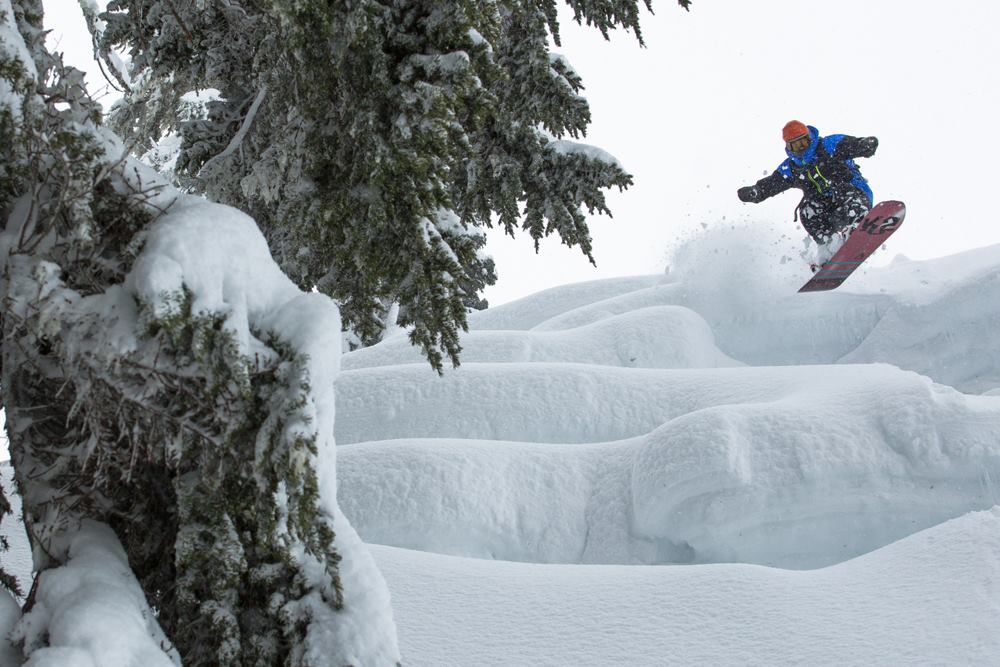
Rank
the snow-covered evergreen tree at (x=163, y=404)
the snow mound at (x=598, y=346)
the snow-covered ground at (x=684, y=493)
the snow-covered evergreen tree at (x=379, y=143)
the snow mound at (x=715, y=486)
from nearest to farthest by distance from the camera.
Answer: the snow-covered evergreen tree at (x=163, y=404) → the snow-covered evergreen tree at (x=379, y=143) → the snow-covered ground at (x=684, y=493) → the snow mound at (x=715, y=486) → the snow mound at (x=598, y=346)

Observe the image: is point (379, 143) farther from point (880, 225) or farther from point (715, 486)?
point (880, 225)

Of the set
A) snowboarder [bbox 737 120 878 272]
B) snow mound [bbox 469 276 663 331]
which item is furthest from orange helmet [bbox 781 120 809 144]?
snow mound [bbox 469 276 663 331]

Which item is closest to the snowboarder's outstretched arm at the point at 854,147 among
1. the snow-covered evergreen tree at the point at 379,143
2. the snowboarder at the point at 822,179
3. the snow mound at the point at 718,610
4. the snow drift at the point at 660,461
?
the snowboarder at the point at 822,179

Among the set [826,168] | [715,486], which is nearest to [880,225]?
[826,168]

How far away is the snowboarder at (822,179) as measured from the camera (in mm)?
12656

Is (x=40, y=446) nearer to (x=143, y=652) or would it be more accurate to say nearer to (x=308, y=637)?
(x=143, y=652)

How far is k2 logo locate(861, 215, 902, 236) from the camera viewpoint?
40.1ft

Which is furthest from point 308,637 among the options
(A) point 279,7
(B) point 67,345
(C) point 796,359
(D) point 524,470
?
(C) point 796,359

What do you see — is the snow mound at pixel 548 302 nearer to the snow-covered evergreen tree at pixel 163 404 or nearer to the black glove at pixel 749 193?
the black glove at pixel 749 193

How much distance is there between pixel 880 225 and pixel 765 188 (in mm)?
1698

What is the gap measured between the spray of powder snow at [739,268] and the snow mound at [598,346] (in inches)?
64.5

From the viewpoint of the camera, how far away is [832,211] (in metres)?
12.8

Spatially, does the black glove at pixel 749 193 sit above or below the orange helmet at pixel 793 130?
below

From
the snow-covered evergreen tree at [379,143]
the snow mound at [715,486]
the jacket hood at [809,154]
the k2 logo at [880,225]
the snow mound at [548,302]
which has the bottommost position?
the snow mound at [715,486]
